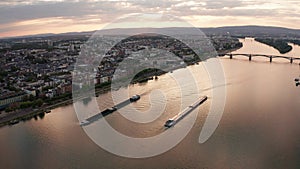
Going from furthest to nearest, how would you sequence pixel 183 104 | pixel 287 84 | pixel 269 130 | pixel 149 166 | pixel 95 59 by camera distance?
pixel 95 59, pixel 287 84, pixel 183 104, pixel 269 130, pixel 149 166

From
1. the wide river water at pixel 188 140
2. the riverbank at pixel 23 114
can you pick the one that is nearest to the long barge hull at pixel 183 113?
the wide river water at pixel 188 140

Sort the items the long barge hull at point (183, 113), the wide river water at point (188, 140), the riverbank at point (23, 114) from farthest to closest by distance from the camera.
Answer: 1. the riverbank at point (23, 114)
2. the long barge hull at point (183, 113)
3. the wide river water at point (188, 140)

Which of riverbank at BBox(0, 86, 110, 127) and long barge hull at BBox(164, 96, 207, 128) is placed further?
riverbank at BBox(0, 86, 110, 127)

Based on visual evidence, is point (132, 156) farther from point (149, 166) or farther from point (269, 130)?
point (269, 130)

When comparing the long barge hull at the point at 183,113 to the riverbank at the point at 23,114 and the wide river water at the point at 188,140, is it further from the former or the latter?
the riverbank at the point at 23,114

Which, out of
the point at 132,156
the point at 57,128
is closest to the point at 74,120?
the point at 57,128

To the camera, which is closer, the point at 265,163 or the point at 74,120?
the point at 265,163

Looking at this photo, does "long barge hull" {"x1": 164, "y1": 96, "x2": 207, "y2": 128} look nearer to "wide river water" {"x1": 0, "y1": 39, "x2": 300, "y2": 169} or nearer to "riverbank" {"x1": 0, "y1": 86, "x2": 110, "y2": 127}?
"wide river water" {"x1": 0, "y1": 39, "x2": 300, "y2": 169}

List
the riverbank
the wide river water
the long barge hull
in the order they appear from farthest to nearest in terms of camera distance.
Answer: the riverbank → the long barge hull → the wide river water

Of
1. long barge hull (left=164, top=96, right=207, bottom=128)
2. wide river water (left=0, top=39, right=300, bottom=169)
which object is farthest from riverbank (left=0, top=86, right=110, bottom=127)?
long barge hull (left=164, top=96, right=207, bottom=128)
